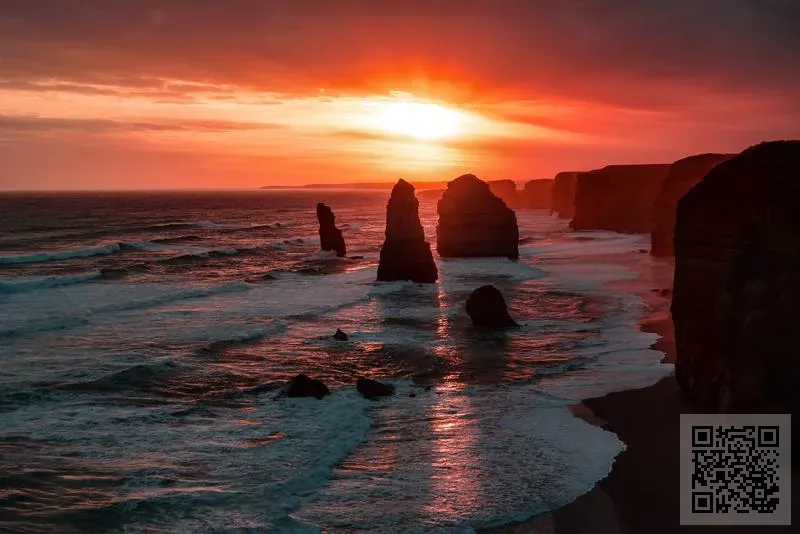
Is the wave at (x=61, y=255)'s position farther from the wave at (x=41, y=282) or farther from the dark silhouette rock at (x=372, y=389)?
the dark silhouette rock at (x=372, y=389)

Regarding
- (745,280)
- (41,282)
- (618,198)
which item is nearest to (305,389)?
(745,280)

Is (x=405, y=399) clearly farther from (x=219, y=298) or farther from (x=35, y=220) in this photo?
(x=35, y=220)

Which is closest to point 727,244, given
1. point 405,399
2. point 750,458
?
point 750,458

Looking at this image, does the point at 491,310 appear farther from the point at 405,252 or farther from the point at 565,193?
the point at 565,193

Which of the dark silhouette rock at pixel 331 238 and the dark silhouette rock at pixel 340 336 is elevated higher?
the dark silhouette rock at pixel 331 238

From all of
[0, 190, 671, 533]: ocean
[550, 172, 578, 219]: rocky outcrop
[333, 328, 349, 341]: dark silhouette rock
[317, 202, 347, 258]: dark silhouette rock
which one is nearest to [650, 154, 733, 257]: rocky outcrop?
[0, 190, 671, 533]: ocean

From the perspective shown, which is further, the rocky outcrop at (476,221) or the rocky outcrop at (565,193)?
the rocky outcrop at (565,193)

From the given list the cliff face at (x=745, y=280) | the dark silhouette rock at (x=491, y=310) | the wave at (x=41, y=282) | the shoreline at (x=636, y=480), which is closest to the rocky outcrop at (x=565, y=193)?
the wave at (x=41, y=282)

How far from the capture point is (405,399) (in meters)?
21.2

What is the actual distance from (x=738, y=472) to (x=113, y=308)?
108ft

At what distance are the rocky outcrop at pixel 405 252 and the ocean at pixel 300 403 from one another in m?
1.38

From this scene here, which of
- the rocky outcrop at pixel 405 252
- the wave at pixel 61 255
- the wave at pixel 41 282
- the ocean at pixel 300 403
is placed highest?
the rocky outcrop at pixel 405 252

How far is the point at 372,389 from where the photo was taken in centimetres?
2152

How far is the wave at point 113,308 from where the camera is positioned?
32.6m
